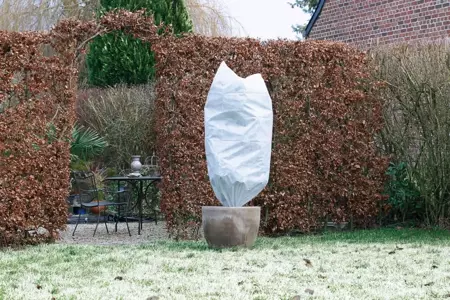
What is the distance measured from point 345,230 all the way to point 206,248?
3.23 meters

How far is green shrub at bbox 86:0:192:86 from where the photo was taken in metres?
16.2

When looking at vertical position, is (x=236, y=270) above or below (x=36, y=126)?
below

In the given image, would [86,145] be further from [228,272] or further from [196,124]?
[228,272]

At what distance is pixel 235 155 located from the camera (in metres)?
8.64

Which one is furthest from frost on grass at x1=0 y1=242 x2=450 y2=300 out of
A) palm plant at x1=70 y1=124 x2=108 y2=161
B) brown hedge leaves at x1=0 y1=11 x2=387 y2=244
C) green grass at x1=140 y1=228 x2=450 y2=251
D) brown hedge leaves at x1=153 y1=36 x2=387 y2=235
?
palm plant at x1=70 y1=124 x2=108 y2=161

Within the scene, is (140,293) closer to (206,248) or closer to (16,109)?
(206,248)

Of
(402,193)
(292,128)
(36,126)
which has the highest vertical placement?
(292,128)

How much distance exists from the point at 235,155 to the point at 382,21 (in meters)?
7.75

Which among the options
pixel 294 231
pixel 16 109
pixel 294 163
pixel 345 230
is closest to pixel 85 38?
pixel 16 109

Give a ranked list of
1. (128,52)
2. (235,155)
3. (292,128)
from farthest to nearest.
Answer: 1. (128,52)
2. (292,128)
3. (235,155)

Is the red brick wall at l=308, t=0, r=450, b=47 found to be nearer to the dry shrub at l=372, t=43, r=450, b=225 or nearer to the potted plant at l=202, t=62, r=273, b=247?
the dry shrub at l=372, t=43, r=450, b=225

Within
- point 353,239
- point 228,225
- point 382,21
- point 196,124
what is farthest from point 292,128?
point 382,21

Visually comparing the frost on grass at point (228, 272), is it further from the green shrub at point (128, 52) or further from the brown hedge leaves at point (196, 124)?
the green shrub at point (128, 52)

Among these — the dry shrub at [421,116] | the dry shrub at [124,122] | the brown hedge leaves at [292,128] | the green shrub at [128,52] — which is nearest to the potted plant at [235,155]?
the brown hedge leaves at [292,128]
